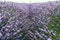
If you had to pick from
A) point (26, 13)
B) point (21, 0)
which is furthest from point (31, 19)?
point (21, 0)

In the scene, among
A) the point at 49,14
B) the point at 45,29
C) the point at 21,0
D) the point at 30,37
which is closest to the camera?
the point at 30,37

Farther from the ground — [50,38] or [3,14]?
[3,14]

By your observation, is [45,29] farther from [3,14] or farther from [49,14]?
[3,14]

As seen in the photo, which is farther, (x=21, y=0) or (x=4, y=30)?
(x=21, y=0)

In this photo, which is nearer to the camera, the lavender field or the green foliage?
the lavender field

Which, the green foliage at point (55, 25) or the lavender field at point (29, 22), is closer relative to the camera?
the lavender field at point (29, 22)

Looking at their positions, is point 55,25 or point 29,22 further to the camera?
point 55,25

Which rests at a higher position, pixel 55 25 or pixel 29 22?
pixel 29 22

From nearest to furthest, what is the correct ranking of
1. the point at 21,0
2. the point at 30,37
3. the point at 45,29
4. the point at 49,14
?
the point at 30,37, the point at 45,29, the point at 49,14, the point at 21,0
